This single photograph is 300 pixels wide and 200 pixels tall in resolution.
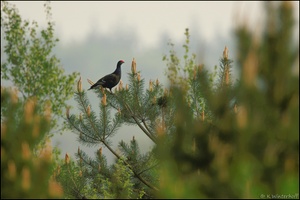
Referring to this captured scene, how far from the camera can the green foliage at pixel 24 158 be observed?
596 centimetres

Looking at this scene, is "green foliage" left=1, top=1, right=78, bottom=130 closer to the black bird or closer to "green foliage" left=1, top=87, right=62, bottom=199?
the black bird

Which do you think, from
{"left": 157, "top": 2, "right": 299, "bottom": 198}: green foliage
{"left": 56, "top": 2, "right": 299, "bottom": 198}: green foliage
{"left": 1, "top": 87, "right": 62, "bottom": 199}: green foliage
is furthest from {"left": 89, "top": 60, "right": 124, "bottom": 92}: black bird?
{"left": 157, "top": 2, "right": 299, "bottom": 198}: green foliage

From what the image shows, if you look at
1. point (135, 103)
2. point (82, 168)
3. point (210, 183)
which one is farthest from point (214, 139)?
point (82, 168)

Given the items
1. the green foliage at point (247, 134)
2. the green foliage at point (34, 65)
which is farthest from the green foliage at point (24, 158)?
the green foliage at point (34, 65)

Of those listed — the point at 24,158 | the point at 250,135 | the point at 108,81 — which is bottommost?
the point at 24,158

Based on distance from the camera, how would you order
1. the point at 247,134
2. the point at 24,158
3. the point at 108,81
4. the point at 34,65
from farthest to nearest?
the point at 34,65
the point at 108,81
the point at 24,158
the point at 247,134

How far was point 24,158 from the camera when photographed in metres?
6.14

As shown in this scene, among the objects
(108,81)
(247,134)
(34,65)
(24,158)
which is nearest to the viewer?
(247,134)

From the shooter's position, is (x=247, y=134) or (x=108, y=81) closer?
(x=247, y=134)

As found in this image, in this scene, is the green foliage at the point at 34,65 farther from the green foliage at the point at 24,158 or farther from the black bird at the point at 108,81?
the green foliage at the point at 24,158

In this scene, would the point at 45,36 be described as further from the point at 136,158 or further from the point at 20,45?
the point at 136,158

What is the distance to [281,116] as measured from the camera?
5.81 m

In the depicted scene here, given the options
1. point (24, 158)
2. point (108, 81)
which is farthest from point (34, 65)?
point (24, 158)

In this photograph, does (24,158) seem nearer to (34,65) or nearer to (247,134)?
(247,134)
